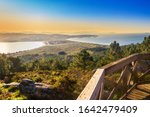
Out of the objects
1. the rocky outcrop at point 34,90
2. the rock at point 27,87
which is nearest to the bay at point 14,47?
the rock at point 27,87

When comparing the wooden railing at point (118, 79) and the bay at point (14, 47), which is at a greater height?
the wooden railing at point (118, 79)

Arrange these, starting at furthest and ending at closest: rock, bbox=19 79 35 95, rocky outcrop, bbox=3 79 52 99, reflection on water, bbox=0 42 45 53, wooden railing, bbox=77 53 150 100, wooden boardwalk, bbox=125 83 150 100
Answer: reflection on water, bbox=0 42 45 53 < rock, bbox=19 79 35 95 < rocky outcrop, bbox=3 79 52 99 < wooden boardwalk, bbox=125 83 150 100 < wooden railing, bbox=77 53 150 100

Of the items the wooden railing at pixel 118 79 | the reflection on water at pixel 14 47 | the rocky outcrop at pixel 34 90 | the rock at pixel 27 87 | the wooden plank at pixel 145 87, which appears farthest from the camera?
the reflection on water at pixel 14 47

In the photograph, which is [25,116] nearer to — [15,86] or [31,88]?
[31,88]

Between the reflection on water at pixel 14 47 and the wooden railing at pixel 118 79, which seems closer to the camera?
the wooden railing at pixel 118 79

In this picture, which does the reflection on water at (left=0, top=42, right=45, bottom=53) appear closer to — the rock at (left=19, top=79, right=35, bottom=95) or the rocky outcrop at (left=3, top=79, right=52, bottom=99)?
the rock at (left=19, top=79, right=35, bottom=95)

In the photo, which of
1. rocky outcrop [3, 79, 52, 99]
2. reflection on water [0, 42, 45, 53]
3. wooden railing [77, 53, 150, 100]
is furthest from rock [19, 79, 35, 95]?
reflection on water [0, 42, 45, 53]

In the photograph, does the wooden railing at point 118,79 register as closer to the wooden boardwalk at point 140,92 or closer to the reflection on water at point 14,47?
the wooden boardwalk at point 140,92
